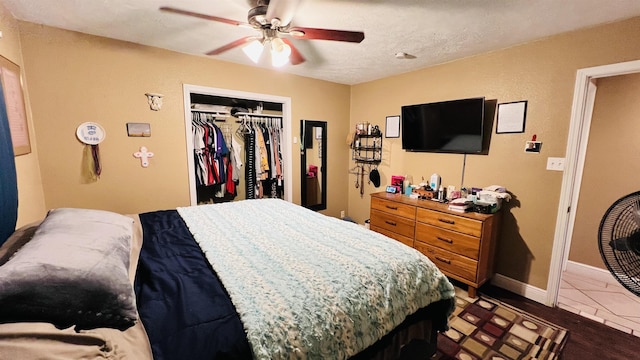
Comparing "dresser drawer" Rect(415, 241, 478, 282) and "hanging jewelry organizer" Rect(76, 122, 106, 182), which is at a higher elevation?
"hanging jewelry organizer" Rect(76, 122, 106, 182)

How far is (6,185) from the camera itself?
50.3 inches

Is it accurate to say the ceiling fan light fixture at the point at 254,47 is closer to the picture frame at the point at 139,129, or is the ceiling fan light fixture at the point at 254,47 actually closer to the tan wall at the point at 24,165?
the picture frame at the point at 139,129

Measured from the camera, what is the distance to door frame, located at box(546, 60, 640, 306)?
6.23 feet

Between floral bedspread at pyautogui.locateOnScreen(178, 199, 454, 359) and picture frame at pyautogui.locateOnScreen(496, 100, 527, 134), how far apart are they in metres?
1.72

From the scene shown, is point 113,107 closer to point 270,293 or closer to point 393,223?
point 270,293

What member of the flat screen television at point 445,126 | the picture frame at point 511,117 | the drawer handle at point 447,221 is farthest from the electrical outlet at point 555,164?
the drawer handle at point 447,221

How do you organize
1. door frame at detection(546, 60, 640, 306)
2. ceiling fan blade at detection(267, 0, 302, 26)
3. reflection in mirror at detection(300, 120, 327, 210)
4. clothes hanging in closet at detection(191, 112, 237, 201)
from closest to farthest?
ceiling fan blade at detection(267, 0, 302, 26), door frame at detection(546, 60, 640, 306), clothes hanging in closet at detection(191, 112, 237, 201), reflection in mirror at detection(300, 120, 327, 210)

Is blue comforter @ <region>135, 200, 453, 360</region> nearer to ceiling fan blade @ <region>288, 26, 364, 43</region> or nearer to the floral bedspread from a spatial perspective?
the floral bedspread

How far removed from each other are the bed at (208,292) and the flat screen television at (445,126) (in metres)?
1.68

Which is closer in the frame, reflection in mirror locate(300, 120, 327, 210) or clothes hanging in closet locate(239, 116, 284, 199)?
clothes hanging in closet locate(239, 116, 284, 199)

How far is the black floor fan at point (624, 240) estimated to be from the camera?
1320 millimetres

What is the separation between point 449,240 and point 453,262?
0.67 feet

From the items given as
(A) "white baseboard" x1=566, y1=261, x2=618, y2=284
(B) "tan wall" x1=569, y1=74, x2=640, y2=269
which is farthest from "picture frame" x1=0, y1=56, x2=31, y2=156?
(A) "white baseboard" x1=566, y1=261, x2=618, y2=284

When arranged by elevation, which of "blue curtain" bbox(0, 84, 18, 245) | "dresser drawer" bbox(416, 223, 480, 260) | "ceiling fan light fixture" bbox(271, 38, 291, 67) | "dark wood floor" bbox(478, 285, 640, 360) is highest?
"ceiling fan light fixture" bbox(271, 38, 291, 67)
